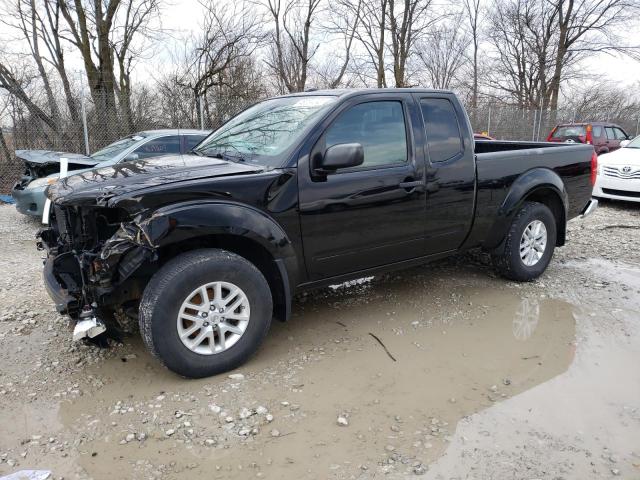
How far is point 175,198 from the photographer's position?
2.87m

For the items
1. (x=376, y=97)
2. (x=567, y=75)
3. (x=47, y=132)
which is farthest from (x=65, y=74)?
(x=567, y=75)

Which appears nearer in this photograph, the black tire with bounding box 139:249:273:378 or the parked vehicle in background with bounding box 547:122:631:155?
the black tire with bounding box 139:249:273:378

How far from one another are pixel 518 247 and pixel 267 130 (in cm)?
272

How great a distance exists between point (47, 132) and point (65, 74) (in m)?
4.38

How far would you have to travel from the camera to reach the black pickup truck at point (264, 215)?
284cm

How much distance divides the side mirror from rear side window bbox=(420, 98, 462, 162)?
Result: 0.97m

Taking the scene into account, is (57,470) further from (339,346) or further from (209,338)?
(339,346)

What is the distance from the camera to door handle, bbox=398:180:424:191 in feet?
12.2

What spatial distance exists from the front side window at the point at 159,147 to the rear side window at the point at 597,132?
13924 millimetres

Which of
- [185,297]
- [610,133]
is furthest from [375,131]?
[610,133]

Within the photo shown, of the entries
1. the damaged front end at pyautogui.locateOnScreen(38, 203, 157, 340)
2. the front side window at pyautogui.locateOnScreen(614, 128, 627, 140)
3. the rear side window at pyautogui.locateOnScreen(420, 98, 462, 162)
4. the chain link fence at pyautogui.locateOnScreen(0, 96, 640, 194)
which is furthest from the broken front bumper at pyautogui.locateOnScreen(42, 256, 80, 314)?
the front side window at pyautogui.locateOnScreen(614, 128, 627, 140)

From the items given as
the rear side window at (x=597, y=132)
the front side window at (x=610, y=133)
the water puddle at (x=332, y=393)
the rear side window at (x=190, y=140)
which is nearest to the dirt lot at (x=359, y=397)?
the water puddle at (x=332, y=393)

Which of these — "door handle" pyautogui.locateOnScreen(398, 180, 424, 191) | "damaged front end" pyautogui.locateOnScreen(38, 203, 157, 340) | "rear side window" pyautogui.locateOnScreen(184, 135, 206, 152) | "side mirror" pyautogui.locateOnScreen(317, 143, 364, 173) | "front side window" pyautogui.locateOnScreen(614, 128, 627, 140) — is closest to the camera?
"damaged front end" pyautogui.locateOnScreen(38, 203, 157, 340)

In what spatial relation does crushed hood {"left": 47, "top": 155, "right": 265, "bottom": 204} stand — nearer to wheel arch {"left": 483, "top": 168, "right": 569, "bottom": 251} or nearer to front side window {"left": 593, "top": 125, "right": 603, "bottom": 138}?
wheel arch {"left": 483, "top": 168, "right": 569, "bottom": 251}
